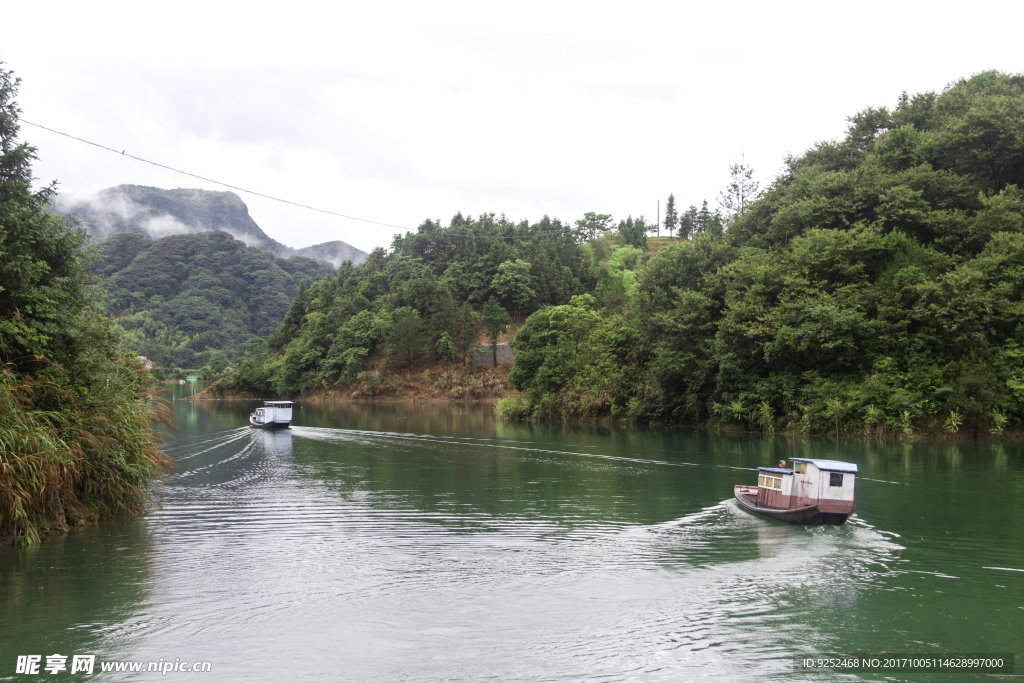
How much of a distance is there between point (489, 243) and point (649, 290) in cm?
4691

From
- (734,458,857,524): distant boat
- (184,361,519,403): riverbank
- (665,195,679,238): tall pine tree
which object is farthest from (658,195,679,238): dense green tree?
(734,458,857,524): distant boat

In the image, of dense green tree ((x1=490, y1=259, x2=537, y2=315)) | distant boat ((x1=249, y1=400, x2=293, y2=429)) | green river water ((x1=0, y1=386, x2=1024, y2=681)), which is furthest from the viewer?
dense green tree ((x1=490, y1=259, x2=537, y2=315))

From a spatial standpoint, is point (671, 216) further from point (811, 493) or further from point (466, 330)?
point (811, 493)

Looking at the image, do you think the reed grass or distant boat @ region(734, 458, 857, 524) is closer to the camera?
the reed grass

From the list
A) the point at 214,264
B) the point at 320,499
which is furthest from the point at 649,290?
the point at 214,264

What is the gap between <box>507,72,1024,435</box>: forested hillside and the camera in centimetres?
3136

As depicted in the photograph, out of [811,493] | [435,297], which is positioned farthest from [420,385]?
[811,493]

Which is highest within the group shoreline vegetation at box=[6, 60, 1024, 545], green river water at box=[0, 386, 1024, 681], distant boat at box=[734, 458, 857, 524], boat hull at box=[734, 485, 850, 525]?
shoreline vegetation at box=[6, 60, 1024, 545]

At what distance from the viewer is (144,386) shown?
1797 cm

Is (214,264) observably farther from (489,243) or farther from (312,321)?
(489,243)

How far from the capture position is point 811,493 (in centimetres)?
1534

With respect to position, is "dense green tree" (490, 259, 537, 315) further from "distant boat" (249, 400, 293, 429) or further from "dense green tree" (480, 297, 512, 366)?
"distant boat" (249, 400, 293, 429)

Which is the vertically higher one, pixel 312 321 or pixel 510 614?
pixel 312 321

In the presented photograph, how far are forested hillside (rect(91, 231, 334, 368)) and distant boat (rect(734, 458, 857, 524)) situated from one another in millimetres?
110993
